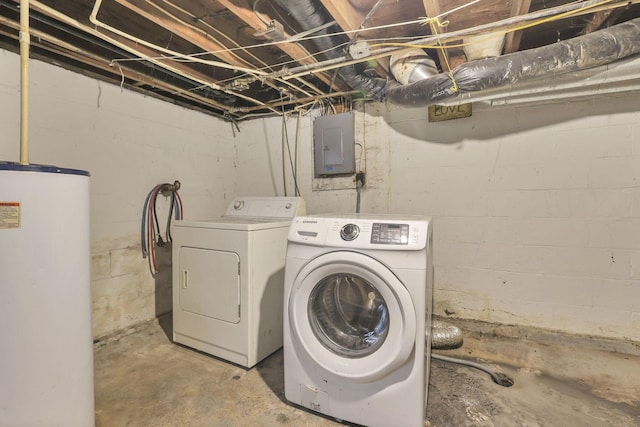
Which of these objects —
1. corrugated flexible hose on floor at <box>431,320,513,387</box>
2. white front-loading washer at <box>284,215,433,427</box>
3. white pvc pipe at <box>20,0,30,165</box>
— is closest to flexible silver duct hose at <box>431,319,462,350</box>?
corrugated flexible hose on floor at <box>431,320,513,387</box>

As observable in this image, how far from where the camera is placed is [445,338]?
6.52 ft

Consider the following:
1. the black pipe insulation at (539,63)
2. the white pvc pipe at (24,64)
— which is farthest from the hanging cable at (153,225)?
the black pipe insulation at (539,63)

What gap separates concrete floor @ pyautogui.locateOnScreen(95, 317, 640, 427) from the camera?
1430mm

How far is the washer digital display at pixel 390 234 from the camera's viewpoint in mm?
1276

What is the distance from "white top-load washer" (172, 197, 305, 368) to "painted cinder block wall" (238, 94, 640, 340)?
1086mm

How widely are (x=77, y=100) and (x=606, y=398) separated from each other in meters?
3.54

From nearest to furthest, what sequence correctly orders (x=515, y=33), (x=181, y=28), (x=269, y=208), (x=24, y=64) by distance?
(x=24, y=64)
(x=181, y=28)
(x=515, y=33)
(x=269, y=208)

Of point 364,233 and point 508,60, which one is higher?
point 508,60

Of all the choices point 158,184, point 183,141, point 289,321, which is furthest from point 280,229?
point 183,141

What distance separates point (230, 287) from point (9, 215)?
42.0 inches

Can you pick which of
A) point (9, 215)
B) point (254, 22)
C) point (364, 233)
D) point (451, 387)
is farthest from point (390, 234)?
point (9, 215)

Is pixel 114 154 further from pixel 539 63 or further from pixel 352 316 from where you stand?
pixel 539 63

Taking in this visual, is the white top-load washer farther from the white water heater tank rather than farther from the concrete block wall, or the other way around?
the concrete block wall

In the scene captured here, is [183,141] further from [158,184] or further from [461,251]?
[461,251]
